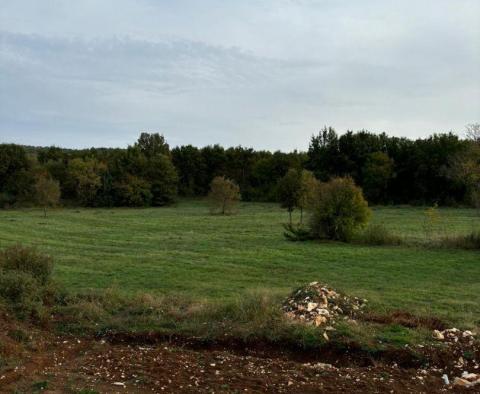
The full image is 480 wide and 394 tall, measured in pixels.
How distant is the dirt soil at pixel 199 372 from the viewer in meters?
6.96

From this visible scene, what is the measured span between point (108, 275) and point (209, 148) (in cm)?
6450

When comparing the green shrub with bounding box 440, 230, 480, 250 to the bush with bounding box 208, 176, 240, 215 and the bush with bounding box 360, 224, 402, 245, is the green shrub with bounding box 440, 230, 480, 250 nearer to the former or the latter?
the bush with bounding box 360, 224, 402, 245

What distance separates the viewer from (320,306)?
10.6 meters

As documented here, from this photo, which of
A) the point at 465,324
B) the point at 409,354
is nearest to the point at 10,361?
the point at 409,354

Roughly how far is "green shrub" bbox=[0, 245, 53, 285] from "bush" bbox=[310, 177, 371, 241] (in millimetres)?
19485

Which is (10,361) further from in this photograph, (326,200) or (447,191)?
(447,191)

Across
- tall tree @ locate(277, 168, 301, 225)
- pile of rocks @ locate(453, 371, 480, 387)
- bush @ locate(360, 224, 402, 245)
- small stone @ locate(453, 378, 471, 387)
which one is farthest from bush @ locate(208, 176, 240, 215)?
small stone @ locate(453, 378, 471, 387)

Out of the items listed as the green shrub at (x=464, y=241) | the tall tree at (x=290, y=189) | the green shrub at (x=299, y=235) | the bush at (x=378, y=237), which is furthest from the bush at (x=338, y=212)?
the tall tree at (x=290, y=189)

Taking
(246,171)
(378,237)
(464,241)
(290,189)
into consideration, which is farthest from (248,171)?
(464,241)

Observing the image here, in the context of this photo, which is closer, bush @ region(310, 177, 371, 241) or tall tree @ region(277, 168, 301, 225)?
bush @ region(310, 177, 371, 241)

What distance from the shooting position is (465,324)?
10.6 meters

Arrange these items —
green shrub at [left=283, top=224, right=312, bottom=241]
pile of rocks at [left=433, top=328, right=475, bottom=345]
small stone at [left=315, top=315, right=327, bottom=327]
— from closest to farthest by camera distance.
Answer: pile of rocks at [left=433, top=328, right=475, bottom=345], small stone at [left=315, top=315, right=327, bottom=327], green shrub at [left=283, top=224, right=312, bottom=241]

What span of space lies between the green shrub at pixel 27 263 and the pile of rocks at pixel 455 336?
8.64 m

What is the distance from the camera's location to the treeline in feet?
207
